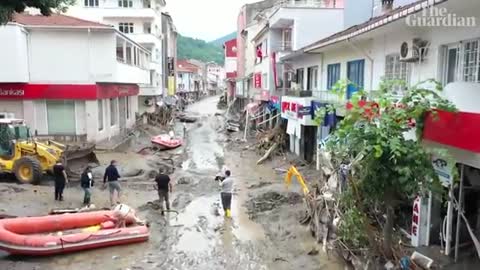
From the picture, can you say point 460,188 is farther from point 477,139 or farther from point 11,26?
point 11,26

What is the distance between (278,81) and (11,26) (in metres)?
16.6

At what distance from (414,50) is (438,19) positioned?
1.50m

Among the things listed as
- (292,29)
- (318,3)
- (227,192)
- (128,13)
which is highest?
(128,13)

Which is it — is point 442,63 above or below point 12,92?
above

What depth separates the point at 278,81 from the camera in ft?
105

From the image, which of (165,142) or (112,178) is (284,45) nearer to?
(165,142)

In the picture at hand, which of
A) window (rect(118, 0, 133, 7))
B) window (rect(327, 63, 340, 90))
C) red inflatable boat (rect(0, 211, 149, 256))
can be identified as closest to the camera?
red inflatable boat (rect(0, 211, 149, 256))

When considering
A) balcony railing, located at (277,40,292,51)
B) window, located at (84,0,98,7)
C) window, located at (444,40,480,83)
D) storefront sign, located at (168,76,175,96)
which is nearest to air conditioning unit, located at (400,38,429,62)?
window, located at (444,40,480,83)

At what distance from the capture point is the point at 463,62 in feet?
32.7

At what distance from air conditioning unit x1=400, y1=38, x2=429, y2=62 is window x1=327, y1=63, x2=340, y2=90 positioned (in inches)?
309

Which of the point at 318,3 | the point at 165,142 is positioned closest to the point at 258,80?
the point at 318,3

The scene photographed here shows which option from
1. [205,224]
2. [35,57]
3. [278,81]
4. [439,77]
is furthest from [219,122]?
[439,77]

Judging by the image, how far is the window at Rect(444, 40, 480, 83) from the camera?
30.9 ft

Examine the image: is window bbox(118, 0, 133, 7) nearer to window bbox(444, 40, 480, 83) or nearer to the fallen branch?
the fallen branch
